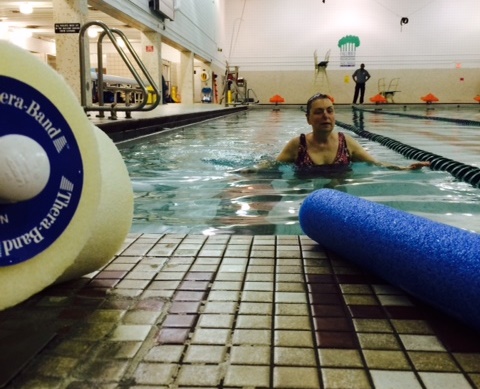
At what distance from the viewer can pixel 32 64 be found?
0.99 metres

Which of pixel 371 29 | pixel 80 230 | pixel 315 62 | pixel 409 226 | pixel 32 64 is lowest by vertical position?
pixel 409 226

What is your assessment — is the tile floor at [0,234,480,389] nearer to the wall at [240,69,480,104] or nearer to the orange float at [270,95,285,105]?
the orange float at [270,95,285,105]

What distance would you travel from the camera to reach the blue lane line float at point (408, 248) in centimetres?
126

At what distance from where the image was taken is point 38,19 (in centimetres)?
1855

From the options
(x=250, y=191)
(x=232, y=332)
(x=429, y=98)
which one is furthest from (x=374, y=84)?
(x=232, y=332)

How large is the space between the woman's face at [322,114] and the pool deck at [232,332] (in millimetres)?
2703

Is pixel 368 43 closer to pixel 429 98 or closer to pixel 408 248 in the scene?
pixel 429 98

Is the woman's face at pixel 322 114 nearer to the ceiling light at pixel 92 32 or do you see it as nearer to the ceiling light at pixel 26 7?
the ceiling light at pixel 26 7

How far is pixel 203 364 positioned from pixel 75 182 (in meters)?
0.50

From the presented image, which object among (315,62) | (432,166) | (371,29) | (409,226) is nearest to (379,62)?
(371,29)

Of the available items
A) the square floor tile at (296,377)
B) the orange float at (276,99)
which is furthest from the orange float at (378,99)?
the square floor tile at (296,377)

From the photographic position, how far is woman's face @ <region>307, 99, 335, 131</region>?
169 inches

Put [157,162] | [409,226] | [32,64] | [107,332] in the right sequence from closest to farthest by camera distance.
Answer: [32,64] → [107,332] → [409,226] → [157,162]

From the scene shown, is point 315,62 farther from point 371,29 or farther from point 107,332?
point 107,332
